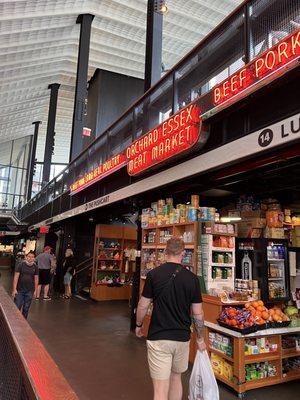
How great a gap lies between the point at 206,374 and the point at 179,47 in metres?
15.8

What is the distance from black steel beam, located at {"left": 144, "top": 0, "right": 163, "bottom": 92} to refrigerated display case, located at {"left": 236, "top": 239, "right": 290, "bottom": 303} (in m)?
4.48

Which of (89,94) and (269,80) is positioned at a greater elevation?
(89,94)

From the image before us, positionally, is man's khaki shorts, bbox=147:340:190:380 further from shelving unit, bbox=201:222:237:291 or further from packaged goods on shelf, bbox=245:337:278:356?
shelving unit, bbox=201:222:237:291

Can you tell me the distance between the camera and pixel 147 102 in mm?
6766

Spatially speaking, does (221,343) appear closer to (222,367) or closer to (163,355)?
(222,367)

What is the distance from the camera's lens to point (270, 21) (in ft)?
12.8

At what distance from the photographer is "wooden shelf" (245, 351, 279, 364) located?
4418mm

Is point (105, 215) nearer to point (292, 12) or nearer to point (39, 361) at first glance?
point (292, 12)

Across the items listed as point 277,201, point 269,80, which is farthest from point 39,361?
point 277,201

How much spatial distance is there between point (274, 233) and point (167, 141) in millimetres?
2247

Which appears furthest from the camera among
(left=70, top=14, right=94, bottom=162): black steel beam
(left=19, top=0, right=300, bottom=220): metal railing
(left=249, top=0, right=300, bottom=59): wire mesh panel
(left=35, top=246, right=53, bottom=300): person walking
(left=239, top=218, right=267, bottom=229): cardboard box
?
(left=70, top=14, right=94, bottom=162): black steel beam

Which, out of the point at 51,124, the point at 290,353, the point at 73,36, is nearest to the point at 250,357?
the point at 290,353

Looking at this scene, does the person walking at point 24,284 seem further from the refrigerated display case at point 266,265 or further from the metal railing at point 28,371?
the metal railing at point 28,371

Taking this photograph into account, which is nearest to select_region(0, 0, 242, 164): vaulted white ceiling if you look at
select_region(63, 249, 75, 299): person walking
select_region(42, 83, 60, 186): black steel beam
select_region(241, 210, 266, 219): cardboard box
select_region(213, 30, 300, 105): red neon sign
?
select_region(42, 83, 60, 186): black steel beam
